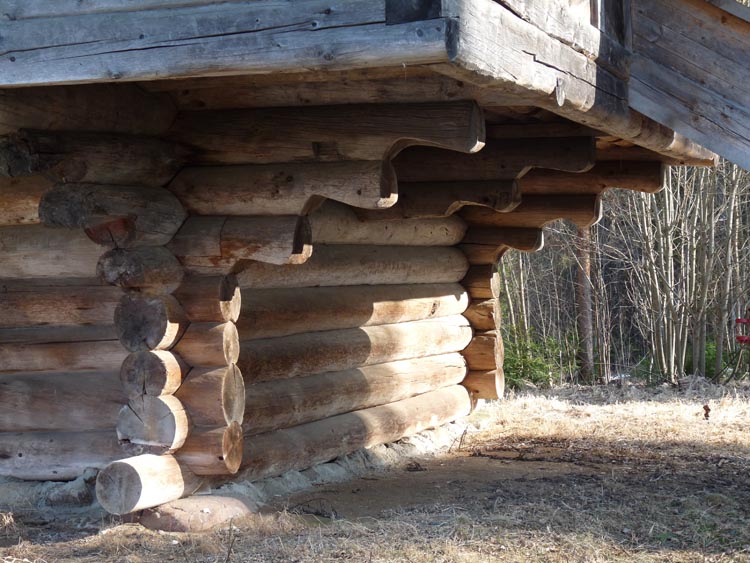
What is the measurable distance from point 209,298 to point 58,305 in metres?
1.13

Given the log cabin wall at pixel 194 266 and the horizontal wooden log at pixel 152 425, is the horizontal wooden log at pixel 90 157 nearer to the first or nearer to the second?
the log cabin wall at pixel 194 266

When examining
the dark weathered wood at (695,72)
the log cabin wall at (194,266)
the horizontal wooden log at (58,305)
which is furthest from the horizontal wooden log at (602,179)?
the horizontal wooden log at (58,305)

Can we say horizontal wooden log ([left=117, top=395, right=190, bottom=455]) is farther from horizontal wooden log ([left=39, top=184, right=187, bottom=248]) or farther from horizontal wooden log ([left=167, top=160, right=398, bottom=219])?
horizontal wooden log ([left=167, top=160, right=398, bottom=219])

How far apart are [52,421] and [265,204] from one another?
2.07 metres

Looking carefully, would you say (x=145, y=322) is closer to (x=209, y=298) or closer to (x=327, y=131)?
(x=209, y=298)

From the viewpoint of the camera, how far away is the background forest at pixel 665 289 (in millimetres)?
13164

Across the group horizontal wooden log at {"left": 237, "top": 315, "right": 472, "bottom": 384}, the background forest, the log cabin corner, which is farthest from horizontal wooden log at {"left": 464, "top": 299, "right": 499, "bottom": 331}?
the background forest

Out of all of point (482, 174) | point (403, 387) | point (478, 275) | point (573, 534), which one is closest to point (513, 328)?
point (478, 275)

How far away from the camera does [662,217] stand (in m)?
13.3

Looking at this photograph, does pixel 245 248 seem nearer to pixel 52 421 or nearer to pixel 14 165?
pixel 14 165

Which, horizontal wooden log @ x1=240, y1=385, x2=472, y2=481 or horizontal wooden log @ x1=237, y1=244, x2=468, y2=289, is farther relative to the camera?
horizontal wooden log @ x1=237, y1=244, x2=468, y2=289

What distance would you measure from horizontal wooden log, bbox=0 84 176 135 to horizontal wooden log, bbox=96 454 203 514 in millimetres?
1994

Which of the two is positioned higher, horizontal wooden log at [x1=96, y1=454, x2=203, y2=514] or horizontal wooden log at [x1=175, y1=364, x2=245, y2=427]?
horizontal wooden log at [x1=175, y1=364, x2=245, y2=427]

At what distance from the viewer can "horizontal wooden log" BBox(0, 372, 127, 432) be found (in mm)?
6301
